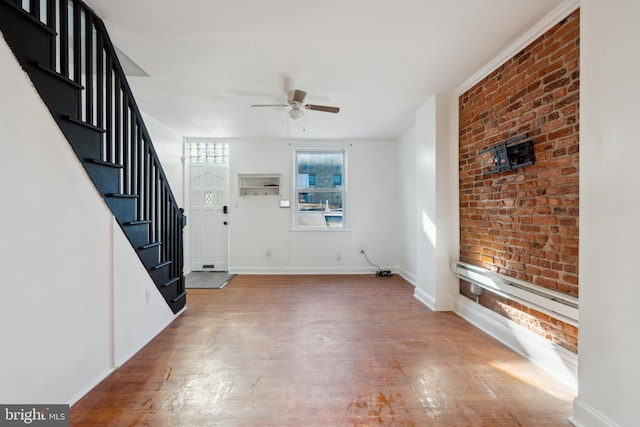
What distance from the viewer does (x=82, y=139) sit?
5.82 ft

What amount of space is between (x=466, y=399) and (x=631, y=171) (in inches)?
61.2

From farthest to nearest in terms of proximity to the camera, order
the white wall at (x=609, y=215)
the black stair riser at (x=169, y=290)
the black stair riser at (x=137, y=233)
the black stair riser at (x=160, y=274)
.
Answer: the black stair riser at (x=169, y=290) < the black stair riser at (x=160, y=274) < the black stair riser at (x=137, y=233) < the white wall at (x=609, y=215)

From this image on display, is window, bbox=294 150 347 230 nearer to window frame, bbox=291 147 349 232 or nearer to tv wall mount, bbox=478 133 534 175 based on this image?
window frame, bbox=291 147 349 232

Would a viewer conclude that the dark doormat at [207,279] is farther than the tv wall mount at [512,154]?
Yes

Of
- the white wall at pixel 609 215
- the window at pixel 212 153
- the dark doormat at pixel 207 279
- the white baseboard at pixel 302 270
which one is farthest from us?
the window at pixel 212 153

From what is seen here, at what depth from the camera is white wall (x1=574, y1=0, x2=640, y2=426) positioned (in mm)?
1266

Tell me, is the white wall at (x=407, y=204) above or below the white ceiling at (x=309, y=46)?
below

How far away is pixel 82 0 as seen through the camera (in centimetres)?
179

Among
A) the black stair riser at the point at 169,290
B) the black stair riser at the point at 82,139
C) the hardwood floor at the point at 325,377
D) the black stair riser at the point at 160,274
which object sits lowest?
the hardwood floor at the point at 325,377

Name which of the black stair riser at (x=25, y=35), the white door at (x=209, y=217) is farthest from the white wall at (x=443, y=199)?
the white door at (x=209, y=217)

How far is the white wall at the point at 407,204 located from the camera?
4.45 meters

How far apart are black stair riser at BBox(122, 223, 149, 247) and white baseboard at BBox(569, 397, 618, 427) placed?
323cm

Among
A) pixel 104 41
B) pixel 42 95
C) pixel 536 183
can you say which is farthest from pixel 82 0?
pixel 536 183

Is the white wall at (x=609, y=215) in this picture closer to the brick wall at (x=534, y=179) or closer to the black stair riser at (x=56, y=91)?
the brick wall at (x=534, y=179)
